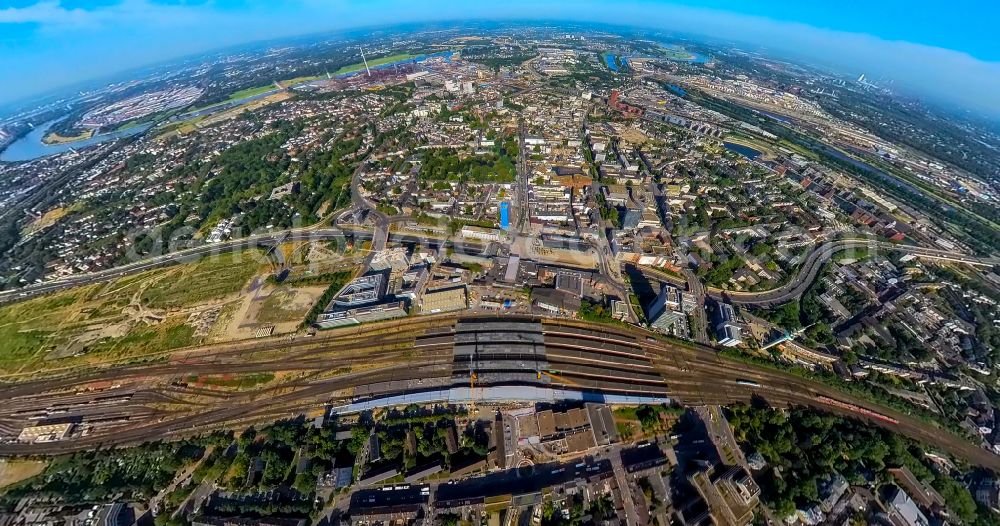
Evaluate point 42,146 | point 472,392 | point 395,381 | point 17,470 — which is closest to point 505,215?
point 472,392

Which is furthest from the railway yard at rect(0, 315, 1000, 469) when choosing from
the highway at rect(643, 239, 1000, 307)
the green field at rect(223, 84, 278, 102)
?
the green field at rect(223, 84, 278, 102)

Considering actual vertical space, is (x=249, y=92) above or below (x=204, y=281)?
above

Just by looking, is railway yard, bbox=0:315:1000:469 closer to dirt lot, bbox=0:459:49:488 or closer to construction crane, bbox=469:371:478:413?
construction crane, bbox=469:371:478:413

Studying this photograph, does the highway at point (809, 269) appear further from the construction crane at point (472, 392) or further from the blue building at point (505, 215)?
the construction crane at point (472, 392)

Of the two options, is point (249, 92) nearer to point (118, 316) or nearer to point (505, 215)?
point (118, 316)

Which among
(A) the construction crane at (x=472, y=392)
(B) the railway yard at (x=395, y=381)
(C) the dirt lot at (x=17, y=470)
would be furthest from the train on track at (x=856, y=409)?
(C) the dirt lot at (x=17, y=470)

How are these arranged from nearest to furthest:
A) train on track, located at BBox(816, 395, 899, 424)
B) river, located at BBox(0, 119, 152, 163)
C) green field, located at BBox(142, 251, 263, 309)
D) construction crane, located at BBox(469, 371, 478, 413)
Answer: construction crane, located at BBox(469, 371, 478, 413)
train on track, located at BBox(816, 395, 899, 424)
green field, located at BBox(142, 251, 263, 309)
river, located at BBox(0, 119, 152, 163)
